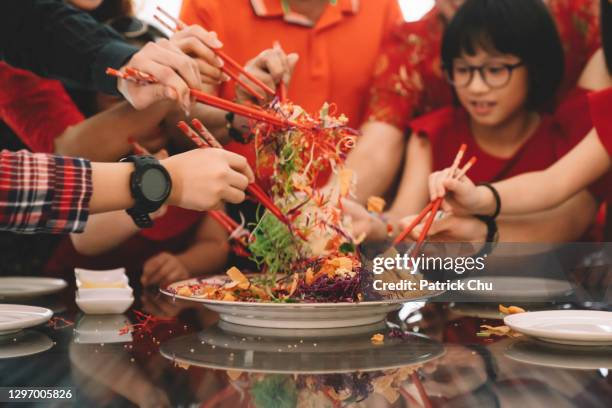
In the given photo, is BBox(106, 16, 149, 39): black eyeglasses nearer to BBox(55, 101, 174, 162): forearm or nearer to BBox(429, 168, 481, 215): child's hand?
BBox(55, 101, 174, 162): forearm

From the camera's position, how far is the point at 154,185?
1.23m

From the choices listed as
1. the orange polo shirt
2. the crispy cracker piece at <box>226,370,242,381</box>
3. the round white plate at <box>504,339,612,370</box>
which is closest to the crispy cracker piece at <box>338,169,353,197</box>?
the round white plate at <box>504,339,612,370</box>

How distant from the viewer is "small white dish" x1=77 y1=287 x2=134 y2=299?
153cm

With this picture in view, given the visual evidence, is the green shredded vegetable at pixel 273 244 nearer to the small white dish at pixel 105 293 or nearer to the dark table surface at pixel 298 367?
the dark table surface at pixel 298 367

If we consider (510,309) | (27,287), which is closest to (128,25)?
(27,287)

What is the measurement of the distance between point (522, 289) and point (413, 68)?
1014 millimetres

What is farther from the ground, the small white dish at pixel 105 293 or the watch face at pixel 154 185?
the watch face at pixel 154 185

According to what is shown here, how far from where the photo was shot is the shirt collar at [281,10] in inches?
92.0

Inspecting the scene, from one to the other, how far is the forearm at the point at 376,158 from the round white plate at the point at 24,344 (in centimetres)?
126

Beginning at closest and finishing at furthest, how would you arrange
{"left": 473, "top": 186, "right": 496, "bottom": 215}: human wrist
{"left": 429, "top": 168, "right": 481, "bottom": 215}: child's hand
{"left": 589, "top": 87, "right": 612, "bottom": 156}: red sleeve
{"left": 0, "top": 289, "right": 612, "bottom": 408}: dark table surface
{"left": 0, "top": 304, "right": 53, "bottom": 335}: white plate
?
{"left": 0, "top": 289, "right": 612, "bottom": 408}: dark table surface, {"left": 0, "top": 304, "right": 53, "bottom": 335}: white plate, {"left": 429, "top": 168, "right": 481, "bottom": 215}: child's hand, {"left": 473, "top": 186, "right": 496, "bottom": 215}: human wrist, {"left": 589, "top": 87, "right": 612, "bottom": 156}: red sleeve

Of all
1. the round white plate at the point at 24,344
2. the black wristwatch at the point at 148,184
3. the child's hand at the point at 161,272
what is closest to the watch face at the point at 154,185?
the black wristwatch at the point at 148,184

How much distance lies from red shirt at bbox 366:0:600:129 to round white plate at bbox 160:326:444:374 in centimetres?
127

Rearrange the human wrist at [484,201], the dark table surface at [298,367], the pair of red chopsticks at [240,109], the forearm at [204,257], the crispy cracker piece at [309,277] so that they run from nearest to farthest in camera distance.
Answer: the dark table surface at [298,367] < the crispy cracker piece at [309,277] < the pair of red chopsticks at [240,109] < the human wrist at [484,201] < the forearm at [204,257]

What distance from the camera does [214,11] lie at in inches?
91.0
